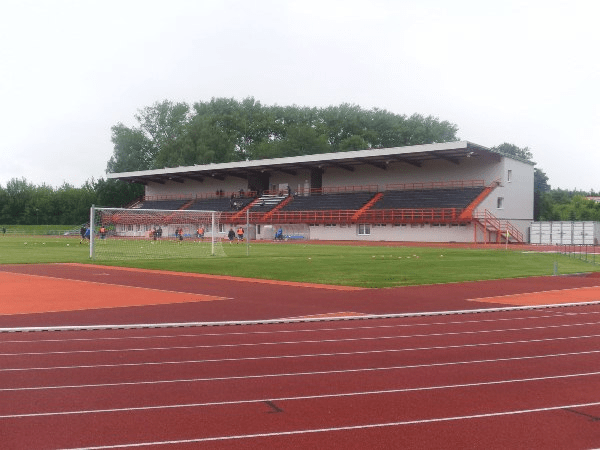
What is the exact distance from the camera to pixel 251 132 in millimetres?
98938

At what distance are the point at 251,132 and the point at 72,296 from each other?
8570cm

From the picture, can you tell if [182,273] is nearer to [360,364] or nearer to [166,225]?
[360,364]

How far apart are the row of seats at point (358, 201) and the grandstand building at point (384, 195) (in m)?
0.11

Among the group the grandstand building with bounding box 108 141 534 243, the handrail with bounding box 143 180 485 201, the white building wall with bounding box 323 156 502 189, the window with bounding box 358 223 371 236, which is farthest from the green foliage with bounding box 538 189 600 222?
the window with bounding box 358 223 371 236

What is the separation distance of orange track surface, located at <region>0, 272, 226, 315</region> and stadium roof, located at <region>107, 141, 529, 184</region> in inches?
1538

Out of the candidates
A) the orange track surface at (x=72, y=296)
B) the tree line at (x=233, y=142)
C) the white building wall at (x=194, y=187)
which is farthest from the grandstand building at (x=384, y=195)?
the orange track surface at (x=72, y=296)

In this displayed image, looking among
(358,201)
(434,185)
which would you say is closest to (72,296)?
(358,201)

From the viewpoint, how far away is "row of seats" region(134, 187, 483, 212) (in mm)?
54000

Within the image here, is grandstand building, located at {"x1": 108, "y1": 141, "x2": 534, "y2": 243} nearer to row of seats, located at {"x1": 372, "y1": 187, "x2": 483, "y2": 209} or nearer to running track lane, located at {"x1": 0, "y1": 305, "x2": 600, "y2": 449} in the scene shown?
row of seats, located at {"x1": 372, "y1": 187, "x2": 483, "y2": 209}

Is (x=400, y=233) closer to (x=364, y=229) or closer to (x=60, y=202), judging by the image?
(x=364, y=229)

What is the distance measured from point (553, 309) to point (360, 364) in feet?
21.8

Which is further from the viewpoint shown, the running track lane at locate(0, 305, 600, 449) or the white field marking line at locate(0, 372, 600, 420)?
the white field marking line at locate(0, 372, 600, 420)

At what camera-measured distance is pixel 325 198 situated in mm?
64062

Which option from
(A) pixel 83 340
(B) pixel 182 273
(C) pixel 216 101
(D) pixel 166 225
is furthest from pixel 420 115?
(A) pixel 83 340
